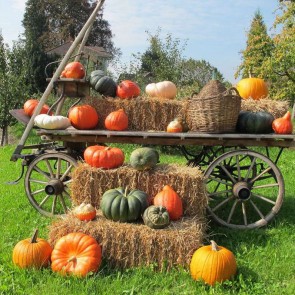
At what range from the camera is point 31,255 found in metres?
3.79

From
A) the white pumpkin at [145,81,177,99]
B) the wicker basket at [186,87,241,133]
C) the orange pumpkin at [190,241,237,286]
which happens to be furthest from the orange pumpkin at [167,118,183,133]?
the orange pumpkin at [190,241,237,286]

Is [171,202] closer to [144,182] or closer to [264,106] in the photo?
[144,182]

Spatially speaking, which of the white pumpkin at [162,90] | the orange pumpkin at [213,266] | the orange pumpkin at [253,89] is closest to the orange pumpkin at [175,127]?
the white pumpkin at [162,90]

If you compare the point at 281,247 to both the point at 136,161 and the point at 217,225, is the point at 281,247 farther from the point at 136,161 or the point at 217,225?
the point at 136,161

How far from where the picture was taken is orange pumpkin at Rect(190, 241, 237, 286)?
358cm

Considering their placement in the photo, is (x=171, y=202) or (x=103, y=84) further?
(x=103, y=84)

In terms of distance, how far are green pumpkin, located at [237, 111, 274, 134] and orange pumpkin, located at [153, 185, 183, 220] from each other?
1310 millimetres

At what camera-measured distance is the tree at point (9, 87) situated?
50.8ft

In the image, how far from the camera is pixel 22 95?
1631 cm

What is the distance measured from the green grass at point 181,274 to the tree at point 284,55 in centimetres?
1038

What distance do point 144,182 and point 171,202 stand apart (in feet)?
1.57

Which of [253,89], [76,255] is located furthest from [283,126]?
[76,255]

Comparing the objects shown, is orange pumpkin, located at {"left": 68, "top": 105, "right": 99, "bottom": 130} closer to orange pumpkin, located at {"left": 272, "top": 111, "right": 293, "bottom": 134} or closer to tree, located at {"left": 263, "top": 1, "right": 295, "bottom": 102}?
orange pumpkin, located at {"left": 272, "top": 111, "right": 293, "bottom": 134}

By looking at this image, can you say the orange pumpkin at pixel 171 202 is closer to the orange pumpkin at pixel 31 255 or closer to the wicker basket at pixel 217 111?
the wicker basket at pixel 217 111
